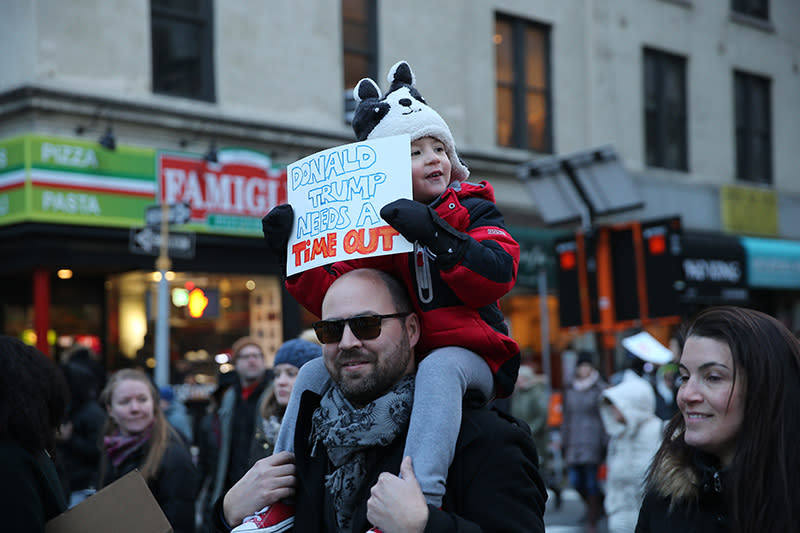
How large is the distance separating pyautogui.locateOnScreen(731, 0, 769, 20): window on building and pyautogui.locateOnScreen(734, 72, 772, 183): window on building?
1.50 meters

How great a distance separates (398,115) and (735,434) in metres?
1.49

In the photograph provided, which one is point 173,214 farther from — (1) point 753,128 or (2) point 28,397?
(1) point 753,128

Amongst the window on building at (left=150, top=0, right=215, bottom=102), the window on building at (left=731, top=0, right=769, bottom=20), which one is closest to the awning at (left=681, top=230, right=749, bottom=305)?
the window on building at (left=731, top=0, right=769, bottom=20)

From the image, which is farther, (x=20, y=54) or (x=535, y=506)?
(x=20, y=54)

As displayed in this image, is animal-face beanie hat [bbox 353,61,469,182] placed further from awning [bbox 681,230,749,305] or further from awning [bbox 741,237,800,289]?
awning [bbox 741,237,800,289]

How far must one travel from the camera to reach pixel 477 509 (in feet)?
9.55

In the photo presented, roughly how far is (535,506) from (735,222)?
2055 cm

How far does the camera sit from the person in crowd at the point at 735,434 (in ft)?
9.37

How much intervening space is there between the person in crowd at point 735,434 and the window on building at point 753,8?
2198 centimetres

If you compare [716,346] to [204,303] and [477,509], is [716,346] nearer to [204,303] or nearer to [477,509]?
[477,509]

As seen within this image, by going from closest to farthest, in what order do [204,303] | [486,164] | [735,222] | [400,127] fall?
[400,127], [204,303], [486,164], [735,222]

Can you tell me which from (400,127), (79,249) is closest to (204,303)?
(79,249)

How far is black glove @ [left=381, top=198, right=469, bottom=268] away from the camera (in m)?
2.90

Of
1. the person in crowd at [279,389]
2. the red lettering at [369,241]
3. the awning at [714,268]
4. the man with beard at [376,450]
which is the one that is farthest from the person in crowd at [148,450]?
the awning at [714,268]
